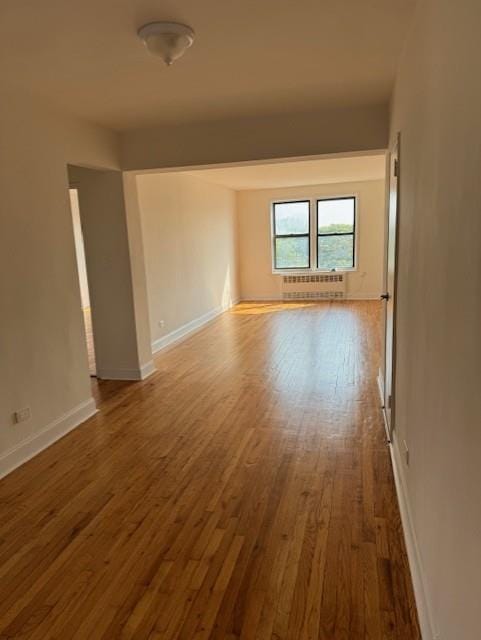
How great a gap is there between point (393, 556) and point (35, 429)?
8.17 ft

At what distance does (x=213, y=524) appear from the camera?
229cm

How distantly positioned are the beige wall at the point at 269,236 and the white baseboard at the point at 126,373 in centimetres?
555

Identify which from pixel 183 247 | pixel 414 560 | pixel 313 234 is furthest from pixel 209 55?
pixel 313 234

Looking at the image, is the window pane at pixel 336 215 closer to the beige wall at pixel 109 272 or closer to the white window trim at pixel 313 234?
the white window trim at pixel 313 234

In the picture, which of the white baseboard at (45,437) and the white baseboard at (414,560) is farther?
the white baseboard at (45,437)

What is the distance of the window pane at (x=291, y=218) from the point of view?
9.53 meters

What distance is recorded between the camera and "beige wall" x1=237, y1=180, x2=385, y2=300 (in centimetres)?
911

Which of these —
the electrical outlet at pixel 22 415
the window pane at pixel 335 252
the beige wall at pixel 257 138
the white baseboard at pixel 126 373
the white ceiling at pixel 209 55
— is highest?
the white ceiling at pixel 209 55

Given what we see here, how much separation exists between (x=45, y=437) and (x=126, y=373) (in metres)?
1.58

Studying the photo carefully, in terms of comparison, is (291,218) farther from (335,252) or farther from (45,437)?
(45,437)

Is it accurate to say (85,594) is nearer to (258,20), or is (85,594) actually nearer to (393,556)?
(393,556)

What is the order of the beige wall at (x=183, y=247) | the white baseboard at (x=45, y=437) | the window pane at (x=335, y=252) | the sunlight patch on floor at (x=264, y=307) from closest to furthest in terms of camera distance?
1. the white baseboard at (x=45, y=437)
2. the beige wall at (x=183, y=247)
3. the sunlight patch on floor at (x=264, y=307)
4. the window pane at (x=335, y=252)

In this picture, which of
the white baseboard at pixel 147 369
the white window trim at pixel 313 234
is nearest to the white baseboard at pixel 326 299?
the white window trim at pixel 313 234

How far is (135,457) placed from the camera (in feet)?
10.0
